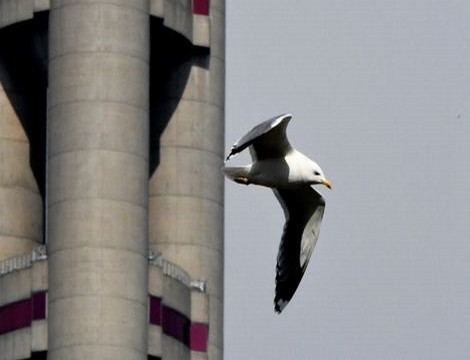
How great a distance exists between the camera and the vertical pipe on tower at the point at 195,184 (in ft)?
534

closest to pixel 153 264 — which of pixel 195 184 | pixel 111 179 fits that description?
pixel 111 179

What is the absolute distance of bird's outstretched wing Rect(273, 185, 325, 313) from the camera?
300 feet

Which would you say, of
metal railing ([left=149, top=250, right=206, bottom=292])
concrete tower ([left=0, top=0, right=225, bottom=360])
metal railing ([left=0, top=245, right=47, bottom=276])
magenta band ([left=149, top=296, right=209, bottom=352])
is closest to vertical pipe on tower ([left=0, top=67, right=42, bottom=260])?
concrete tower ([left=0, top=0, right=225, bottom=360])

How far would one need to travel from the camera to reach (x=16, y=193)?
163m

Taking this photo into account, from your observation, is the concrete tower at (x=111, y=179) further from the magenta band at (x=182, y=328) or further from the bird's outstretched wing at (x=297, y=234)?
the bird's outstretched wing at (x=297, y=234)

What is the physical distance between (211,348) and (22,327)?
11027 mm

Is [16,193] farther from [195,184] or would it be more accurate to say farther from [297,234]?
[297,234]

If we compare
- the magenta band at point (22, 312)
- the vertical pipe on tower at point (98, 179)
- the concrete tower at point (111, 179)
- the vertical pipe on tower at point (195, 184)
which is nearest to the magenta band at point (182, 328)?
the concrete tower at point (111, 179)

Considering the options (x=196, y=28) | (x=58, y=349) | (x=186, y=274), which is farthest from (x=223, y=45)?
(x=58, y=349)

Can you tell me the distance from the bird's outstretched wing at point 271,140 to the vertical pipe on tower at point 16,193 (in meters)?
75.5

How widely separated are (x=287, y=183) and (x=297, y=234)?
13.7ft

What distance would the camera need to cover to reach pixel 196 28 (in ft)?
543

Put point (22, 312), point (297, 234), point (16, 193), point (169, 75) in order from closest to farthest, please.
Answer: point (297, 234) → point (22, 312) → point (16, 193) → point (169, 75)

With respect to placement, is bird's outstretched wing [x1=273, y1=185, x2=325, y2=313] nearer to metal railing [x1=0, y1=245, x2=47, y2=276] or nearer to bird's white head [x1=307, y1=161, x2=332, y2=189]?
bird's white head [x1=307, y1=161, x2=332, y2=189]
